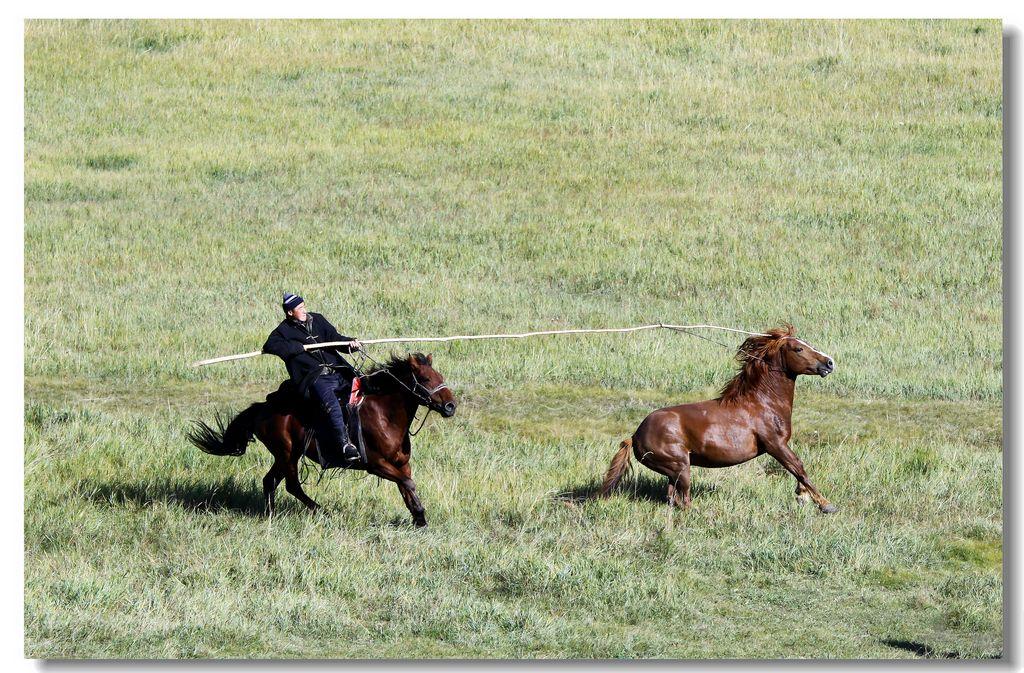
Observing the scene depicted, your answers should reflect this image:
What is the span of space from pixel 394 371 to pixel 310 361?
65 cm

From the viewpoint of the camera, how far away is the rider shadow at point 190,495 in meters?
11.3

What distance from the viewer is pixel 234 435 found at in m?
11.2

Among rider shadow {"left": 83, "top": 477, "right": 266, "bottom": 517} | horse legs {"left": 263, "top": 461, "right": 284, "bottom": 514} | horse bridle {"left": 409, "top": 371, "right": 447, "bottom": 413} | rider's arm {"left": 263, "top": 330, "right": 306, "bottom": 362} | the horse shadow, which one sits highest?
rider's arm {"left": 263, "top": 330, "right": 306, "bottom": 362}

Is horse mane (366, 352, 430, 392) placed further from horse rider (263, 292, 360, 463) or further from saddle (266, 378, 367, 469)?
horse rider (263, 292, 360, 463)

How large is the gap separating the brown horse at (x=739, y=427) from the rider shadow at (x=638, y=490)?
0.38 m

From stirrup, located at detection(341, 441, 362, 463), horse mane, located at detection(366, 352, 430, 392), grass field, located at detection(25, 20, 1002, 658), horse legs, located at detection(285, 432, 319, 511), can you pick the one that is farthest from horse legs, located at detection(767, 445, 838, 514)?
horse legs, located at detection(285, 432, 319, 511)

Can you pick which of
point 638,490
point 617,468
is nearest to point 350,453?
point 617,468

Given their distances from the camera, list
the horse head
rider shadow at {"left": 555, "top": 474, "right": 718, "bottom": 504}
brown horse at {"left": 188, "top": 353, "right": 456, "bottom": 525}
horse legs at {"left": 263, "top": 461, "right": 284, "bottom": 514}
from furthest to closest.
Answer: rider shadow at {"left": 555, "top": 474, "right": 718, "bottom": 504}, horse legs at {"left": 263, "top": 461, "right": 284, "bottom": 514}, brown horse at {"left": 188, "top": 353, "right": 456, "bottom": 525}, the horse head

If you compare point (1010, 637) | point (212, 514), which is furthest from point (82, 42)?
point (1010, 637)

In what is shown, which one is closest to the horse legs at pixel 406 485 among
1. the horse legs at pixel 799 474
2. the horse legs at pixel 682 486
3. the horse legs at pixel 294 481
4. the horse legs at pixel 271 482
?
the horse legs at pixel 294 481

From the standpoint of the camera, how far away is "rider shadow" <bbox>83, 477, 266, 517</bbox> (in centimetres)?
1132

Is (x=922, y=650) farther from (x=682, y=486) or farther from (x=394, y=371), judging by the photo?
(x=394, y=371)

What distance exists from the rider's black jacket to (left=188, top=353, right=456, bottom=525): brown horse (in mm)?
353

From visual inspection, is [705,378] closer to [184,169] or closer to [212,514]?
[212,514]
